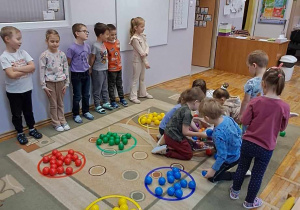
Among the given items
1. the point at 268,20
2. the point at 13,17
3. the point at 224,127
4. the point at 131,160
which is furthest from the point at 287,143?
the point at 268,20

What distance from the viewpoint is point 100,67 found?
365 centimetres

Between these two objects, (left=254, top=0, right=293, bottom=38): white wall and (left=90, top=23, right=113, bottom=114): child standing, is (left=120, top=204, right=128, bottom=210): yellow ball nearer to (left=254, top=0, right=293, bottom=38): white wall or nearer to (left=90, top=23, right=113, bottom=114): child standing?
(left=90, top=23, right=113, bottom=114): child standing

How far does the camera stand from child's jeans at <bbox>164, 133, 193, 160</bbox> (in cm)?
268

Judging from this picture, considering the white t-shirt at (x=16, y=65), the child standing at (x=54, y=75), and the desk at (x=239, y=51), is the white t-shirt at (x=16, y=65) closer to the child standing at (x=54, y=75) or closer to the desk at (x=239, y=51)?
the child standing at (x=54, y=75)

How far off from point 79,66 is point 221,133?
6.68ft

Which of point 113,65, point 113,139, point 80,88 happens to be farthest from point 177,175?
point 113,65

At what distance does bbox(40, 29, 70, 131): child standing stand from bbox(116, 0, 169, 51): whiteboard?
122cm

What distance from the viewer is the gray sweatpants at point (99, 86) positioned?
145 inches

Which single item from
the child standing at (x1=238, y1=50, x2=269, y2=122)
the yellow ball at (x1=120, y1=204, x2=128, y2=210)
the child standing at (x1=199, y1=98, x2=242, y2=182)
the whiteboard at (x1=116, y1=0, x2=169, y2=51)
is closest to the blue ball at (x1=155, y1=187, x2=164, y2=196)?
the yellow ball at (x1=120, y1=204, x2=128, y2=210)

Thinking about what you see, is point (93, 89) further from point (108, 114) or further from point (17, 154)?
point (17, 154)

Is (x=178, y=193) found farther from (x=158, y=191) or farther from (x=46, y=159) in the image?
(x=46, y=159)

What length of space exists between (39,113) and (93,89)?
83 centimetres

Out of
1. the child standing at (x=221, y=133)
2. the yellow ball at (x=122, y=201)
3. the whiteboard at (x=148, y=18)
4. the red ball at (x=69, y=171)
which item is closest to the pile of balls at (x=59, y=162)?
the red ball at (x=69, y=171)

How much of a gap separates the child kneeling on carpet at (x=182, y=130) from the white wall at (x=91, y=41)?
164 cm
